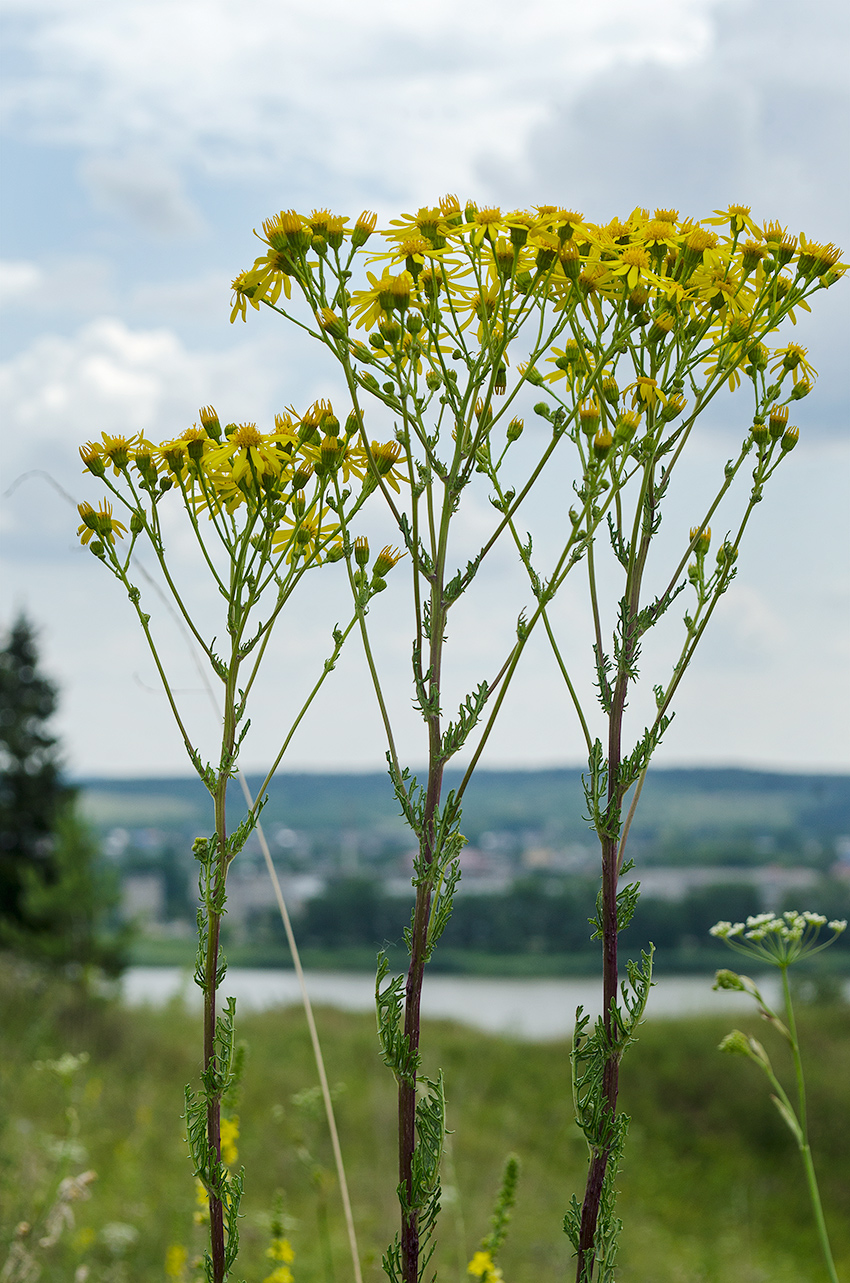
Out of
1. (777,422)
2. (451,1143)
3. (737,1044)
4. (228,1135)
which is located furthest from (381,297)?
Answer: (451,1143)

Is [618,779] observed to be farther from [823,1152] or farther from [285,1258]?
[823,1152]

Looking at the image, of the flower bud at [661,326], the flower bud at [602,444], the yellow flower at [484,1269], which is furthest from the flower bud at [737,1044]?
the flower bud at [661,326]

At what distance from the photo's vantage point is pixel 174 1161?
28.1 feet

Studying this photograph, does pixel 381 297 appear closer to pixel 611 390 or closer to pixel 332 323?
pixel 332 323

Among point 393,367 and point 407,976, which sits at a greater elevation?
point 393,367

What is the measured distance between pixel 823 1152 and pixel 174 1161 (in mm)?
7939

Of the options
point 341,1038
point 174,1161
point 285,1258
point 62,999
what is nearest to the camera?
point 285,1258

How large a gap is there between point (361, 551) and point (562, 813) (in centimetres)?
6888

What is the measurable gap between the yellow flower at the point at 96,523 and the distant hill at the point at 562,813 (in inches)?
2051

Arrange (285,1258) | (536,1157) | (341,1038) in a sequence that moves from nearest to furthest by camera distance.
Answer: (285,1258), (536,1157), (341,1038)

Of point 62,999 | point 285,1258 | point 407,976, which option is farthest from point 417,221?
point 62,999

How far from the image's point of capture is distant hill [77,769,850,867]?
63.9 m

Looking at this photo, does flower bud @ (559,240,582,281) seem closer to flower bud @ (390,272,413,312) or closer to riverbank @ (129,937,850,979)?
flower bud @ (390,272,413,312)

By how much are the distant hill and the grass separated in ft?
127
